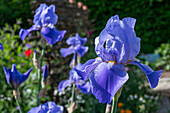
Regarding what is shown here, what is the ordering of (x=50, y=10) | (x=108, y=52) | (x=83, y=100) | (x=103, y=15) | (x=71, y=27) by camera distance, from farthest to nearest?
(x=103, y=15), (x=71, y=27), (x=83, y=100), (x=50, y=10), (x=108, y=52)

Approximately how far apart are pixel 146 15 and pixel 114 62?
14.9 ft

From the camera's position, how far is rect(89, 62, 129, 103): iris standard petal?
0.75 metres

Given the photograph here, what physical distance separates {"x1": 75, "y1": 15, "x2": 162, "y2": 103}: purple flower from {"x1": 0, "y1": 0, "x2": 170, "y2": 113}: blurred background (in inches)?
21.1

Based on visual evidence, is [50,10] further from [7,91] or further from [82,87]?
[7,91]

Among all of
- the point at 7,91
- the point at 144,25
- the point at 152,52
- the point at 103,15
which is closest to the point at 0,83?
the point at 7,91

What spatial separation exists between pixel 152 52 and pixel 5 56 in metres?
3.74

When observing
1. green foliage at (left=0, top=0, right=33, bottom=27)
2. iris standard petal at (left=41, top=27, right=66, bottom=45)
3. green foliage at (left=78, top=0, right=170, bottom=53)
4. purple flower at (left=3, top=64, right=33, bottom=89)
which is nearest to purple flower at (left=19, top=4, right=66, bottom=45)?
iris standard petal at (left=41, top=27, right=66, bottom=45)

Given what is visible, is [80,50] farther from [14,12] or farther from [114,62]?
[14,12]

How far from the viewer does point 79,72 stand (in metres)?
0.84

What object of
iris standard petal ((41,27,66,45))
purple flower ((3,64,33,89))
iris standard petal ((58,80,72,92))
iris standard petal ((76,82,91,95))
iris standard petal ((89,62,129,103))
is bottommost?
iris standard petal ((58,80,72,92))

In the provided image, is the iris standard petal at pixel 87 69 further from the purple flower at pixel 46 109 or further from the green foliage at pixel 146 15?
the green foliage at pixel 146 15

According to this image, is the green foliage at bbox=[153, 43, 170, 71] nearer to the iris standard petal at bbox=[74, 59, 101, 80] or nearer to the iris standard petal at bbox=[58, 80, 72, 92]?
the iris standard petal at bbox=[58, 80, 72, 92]

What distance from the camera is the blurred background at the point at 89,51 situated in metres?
2.84

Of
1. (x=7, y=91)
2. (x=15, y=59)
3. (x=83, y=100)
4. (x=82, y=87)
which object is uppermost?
(x=82, y=87)
